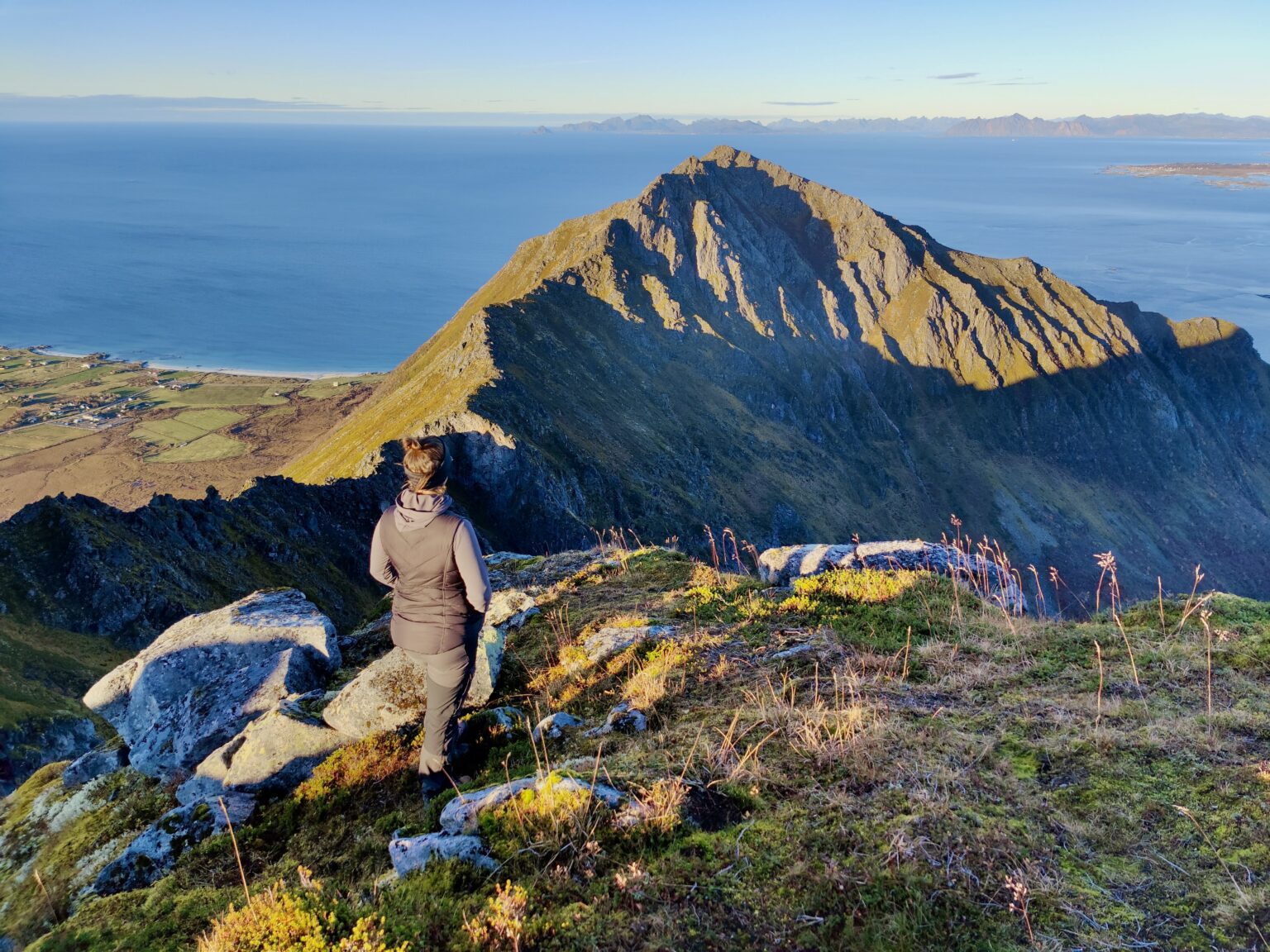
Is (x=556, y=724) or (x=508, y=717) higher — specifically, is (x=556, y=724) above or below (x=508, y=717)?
above

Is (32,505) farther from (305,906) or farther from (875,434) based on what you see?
(875,434)

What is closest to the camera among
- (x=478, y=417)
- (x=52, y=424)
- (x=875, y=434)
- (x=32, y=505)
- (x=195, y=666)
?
(x=195, y=666)

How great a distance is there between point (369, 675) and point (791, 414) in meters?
101

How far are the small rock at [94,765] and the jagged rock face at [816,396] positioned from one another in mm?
40272

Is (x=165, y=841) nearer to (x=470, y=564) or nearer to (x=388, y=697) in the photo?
(x=388, y=697)

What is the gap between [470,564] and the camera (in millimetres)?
6379

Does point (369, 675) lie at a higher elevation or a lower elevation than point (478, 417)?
higher

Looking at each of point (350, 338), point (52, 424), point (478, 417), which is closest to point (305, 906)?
point (478, 417)

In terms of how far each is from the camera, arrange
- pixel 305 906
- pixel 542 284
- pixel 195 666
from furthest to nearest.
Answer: pixel 542 284, pixel 195 666, pixel 305 906

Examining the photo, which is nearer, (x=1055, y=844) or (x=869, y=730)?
(x=1055, y=844)

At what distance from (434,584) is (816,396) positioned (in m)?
111

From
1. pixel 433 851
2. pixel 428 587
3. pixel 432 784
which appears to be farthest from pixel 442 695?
pixel 433 851

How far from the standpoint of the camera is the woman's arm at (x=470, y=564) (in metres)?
6.38

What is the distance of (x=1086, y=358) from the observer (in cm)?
12938
